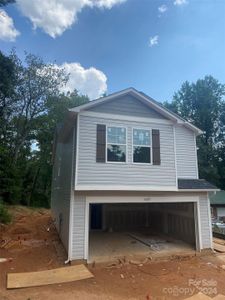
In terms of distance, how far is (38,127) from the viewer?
25.7 m

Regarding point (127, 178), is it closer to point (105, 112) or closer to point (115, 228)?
point (105, 112)

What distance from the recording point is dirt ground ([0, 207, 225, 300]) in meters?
5.76

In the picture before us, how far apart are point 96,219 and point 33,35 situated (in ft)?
41.1

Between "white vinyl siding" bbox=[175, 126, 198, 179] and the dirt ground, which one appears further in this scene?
"white vinyl siding" bbox=[175, 126, 198, 179]

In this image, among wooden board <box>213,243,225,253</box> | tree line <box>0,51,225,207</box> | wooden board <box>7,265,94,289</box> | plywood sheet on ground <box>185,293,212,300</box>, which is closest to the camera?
plywood sheet on ground <box>185,293,212,300</box>

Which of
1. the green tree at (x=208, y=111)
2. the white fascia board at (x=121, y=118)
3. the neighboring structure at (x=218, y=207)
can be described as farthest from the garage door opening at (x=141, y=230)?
the green tree at (x=208, y=111)

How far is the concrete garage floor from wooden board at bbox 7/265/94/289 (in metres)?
1.09

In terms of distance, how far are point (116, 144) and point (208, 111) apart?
2963 centimetres

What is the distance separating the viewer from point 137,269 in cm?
759

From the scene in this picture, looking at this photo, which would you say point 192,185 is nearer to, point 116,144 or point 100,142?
point 116,144

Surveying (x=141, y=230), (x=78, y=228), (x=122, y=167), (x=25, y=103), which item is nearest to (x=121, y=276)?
(x=78, y=228)

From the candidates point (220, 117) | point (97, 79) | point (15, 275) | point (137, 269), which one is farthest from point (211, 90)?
point (15, 275)

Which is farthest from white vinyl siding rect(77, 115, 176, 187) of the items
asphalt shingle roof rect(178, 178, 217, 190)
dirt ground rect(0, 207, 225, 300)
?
dirt ground rect(0, 207, 225, 300)

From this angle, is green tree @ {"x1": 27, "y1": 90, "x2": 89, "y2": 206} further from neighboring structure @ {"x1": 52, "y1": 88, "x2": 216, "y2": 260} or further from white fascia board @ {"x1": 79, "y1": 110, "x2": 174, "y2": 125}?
white fascia board @ {"x1": 79, "y1": 110, "x2": 174, "y2": 125}
